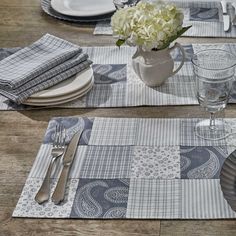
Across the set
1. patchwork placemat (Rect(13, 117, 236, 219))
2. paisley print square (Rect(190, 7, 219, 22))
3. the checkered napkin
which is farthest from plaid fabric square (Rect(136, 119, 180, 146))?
paisley print square (Rect(190, 7, 219, 22))

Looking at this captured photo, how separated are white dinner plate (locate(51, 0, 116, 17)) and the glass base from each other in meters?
0.65

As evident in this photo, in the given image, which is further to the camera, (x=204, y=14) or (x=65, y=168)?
(x=204, y=14)

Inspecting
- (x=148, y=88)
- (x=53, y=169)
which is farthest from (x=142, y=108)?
(x=53, y=169)

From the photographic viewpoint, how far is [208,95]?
4.00 ft

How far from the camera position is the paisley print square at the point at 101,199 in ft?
3.39

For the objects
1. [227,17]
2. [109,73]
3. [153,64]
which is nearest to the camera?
[153,64]

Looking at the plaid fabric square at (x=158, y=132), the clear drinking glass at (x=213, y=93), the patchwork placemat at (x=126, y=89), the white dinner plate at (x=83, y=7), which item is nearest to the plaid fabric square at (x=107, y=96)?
the patchwork placemat at (x=126, y=89)

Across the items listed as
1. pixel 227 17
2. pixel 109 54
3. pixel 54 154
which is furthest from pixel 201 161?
pixel 227 17

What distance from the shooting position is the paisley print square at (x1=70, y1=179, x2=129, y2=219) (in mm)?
1032

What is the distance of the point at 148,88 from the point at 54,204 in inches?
18.3

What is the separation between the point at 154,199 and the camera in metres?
1.05

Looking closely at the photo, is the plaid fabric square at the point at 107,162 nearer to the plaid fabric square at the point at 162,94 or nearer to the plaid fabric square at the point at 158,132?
the plaid fabric square at the point at 158,132

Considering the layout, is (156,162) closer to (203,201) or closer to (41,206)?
(203,201)

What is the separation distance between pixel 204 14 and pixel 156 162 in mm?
768
